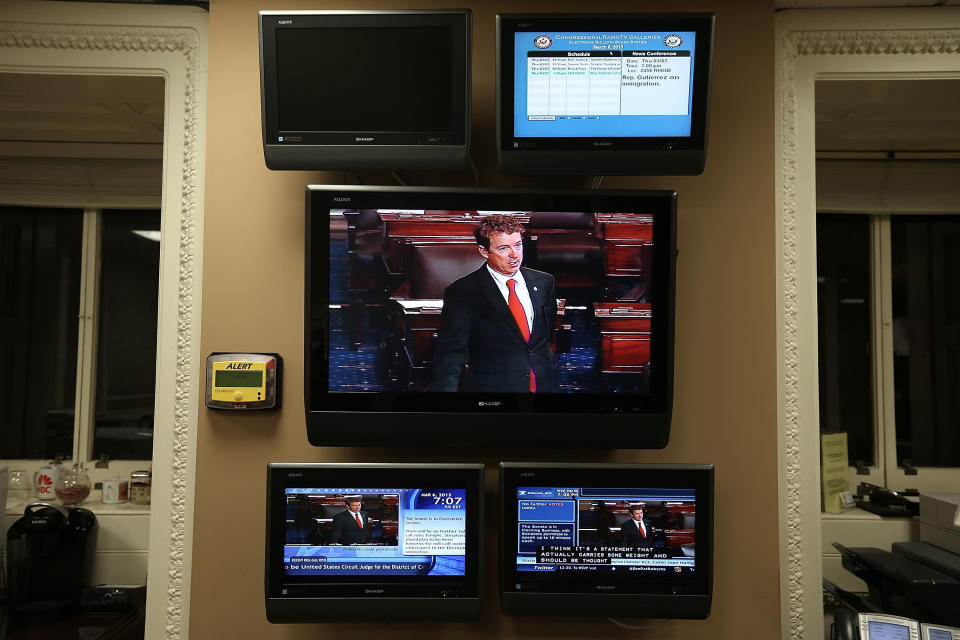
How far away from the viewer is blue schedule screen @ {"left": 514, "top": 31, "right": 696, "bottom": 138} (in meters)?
1.63

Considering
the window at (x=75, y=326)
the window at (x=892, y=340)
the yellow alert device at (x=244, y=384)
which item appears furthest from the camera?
the window at (x=75, y=326)

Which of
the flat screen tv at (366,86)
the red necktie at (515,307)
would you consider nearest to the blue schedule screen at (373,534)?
the red necktie at (515,307)

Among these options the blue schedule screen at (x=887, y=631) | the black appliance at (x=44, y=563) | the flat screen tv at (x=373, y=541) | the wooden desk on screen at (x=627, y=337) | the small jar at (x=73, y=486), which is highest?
the wooden desk on screen at (x=627, y=337)

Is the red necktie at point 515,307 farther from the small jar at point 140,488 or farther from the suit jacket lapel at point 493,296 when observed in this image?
the small jar at point 140,488

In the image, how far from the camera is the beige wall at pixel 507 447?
1808 mm

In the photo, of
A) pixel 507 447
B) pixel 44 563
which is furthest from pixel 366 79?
pixel 44 563

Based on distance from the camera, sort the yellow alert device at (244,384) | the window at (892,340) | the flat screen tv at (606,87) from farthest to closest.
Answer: the window at (892,340), the yellow alert device at (244,384), the flat screen tv at (606,87)

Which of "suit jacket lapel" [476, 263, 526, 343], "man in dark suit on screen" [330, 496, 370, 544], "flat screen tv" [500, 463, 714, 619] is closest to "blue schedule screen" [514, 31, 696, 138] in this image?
"suit jacket lapel" [476, 263, 526, 343]

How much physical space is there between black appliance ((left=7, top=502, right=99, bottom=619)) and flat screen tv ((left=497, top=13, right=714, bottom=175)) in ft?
8.69

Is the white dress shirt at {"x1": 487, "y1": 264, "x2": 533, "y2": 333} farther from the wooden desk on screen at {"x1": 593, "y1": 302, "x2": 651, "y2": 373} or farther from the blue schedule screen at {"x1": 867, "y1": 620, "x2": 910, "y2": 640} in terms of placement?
the blue schedule screen at {"x1": 867, "y1": 620, "x2": 910, "y2": 640}

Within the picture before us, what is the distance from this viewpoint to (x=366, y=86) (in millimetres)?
1649

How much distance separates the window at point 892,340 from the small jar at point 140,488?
3711 mm

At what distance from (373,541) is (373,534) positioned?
2 centimetres

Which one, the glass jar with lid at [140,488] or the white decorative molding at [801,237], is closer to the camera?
the white decorative molding at [801,237]
